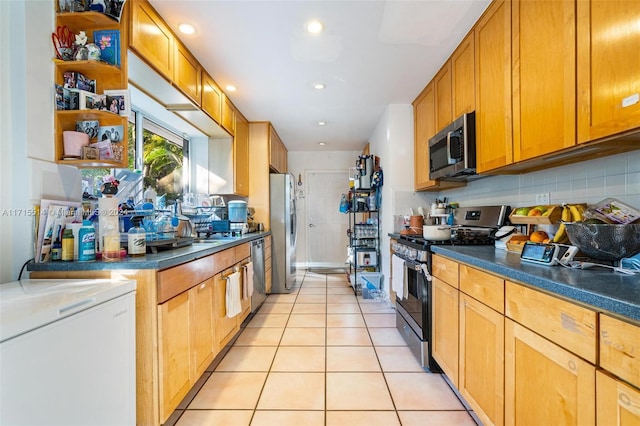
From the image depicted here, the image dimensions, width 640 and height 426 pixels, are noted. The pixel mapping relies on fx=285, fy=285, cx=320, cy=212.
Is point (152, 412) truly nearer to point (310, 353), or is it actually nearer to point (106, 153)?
point (310, 353)

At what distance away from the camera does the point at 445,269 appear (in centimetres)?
181

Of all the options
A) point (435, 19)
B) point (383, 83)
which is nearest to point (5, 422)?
point (435, 19)

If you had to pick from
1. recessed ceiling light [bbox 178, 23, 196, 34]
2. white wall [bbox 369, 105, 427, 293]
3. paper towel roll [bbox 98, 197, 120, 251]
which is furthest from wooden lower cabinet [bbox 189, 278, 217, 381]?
white wall [bbox 369, 105, 427, 293]

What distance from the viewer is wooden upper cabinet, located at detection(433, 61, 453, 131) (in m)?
2.46

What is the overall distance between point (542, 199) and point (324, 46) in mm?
1872

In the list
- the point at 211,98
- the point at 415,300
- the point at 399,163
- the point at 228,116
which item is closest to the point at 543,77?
the point at 415,300

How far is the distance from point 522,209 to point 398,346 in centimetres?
142

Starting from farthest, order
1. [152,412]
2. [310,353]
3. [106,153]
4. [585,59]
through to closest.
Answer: [310,353], [106,153], [152,412], [585,59]

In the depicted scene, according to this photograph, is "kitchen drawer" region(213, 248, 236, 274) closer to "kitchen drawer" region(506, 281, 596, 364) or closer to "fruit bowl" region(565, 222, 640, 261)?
"kitchen drawer" region(506, 281, 596, 364)

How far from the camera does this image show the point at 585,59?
46.5 inches

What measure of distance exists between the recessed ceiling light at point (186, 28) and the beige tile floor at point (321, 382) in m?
2.42

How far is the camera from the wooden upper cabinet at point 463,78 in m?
2.08

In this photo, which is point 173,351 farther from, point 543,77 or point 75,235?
point 543,77

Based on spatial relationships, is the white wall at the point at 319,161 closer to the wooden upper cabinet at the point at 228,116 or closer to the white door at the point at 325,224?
the white door at the point at 325,224
